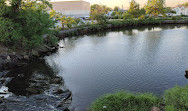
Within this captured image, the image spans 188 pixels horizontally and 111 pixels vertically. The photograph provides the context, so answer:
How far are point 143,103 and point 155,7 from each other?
63926 millimetres

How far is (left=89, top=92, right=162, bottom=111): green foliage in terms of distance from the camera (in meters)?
10.9

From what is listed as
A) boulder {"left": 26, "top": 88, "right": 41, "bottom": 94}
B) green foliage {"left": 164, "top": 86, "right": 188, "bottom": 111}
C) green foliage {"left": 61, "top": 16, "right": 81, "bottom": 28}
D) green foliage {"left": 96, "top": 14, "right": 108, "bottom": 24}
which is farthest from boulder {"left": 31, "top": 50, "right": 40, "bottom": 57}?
green foliage {"left": 96, "top": 14, "right": 108, "bottom": 24}

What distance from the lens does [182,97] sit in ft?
35.4

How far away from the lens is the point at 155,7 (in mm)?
66500

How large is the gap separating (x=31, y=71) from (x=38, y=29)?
723cm

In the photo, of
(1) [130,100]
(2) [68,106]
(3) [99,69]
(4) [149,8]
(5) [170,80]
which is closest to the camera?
(1) [130,100]

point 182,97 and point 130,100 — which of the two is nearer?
point 182,97

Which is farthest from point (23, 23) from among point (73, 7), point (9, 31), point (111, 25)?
point (73, 7)

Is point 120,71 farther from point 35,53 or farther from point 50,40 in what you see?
point 50,40

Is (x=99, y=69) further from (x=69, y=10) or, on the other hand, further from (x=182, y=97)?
(x=69, y=10)

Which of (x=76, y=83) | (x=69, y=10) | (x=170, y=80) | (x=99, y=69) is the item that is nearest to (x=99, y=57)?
(x=99, y=69)

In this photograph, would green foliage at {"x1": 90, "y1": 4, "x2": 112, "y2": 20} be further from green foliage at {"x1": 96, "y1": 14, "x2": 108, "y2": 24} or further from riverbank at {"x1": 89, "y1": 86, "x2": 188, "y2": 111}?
riverbank at {"x1": 89, "y1": 86, "x2": 188, "y2": 111}

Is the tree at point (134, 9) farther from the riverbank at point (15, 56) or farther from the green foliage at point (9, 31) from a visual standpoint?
the green foliage at point (9, 31)

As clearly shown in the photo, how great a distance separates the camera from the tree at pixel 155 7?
215ft
